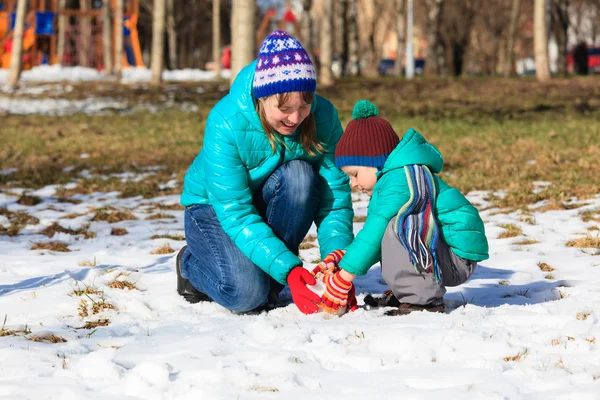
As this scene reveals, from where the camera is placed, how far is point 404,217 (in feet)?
11.4

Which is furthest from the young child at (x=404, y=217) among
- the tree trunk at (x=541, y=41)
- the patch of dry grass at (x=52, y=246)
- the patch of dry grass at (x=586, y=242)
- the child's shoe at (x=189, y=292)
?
the tree trunk at (x=541, y=41)

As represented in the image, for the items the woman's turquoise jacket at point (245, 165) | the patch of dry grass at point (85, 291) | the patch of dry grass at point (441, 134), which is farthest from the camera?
the patch of dry grass at point (441, 134)

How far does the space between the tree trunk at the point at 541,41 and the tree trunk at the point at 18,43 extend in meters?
11.8

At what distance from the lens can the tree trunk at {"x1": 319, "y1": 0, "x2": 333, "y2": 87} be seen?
19406mm

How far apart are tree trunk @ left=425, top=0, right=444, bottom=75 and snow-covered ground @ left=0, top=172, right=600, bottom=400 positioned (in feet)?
75.2

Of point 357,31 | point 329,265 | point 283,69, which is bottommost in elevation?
point 329,265

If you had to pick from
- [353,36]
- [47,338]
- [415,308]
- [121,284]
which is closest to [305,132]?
[415,308]

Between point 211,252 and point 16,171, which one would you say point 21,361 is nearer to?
point 211,252

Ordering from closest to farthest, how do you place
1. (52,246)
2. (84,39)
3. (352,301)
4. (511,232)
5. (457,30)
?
1. (352,301)
2. (52,246)
3. (511,232)
4. (457,30)
5. (84,39)

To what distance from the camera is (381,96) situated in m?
17.0

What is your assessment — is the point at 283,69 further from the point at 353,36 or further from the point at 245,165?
the point at 353,36

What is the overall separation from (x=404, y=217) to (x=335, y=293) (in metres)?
0.44

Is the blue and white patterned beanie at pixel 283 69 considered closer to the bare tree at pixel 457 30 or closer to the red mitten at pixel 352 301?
the red mitten at pixel 352 301

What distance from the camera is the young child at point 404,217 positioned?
3463 mm
